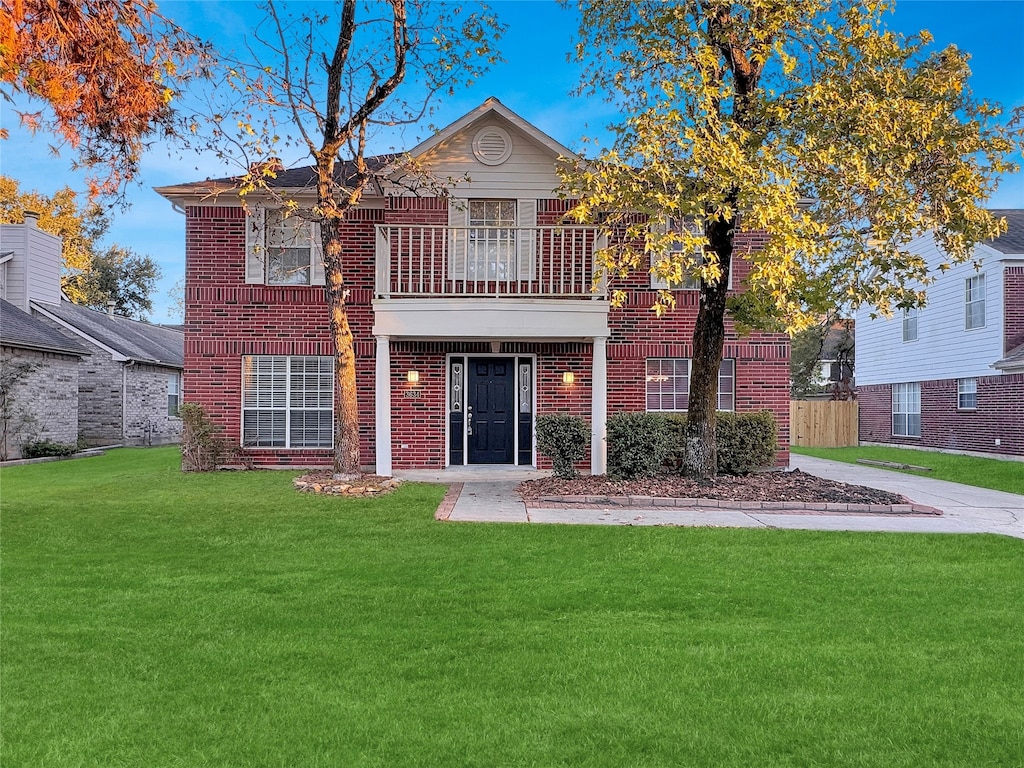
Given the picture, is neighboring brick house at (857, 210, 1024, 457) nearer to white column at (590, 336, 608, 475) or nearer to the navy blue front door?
white column at (590, 336, 608, 475)

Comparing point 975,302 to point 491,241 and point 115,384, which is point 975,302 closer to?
point 491,241

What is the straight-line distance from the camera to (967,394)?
19.2 meters

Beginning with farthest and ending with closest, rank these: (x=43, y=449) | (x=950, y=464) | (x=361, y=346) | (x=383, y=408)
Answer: (x=43, y=449) → (x=950, y=464) → (x=361, y=346) → (x=383, y=408)

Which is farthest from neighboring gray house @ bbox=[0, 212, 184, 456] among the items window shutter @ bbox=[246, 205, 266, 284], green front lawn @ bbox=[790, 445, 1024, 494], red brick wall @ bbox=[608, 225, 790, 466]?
green front lawn @ bbox=[790, 445, 1024, 494]

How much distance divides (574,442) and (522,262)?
13.3ft

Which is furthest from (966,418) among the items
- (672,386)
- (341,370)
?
(341,370)

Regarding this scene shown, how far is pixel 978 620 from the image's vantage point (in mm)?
4684

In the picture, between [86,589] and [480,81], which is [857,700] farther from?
[480,81]

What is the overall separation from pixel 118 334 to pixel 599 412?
17.9 meters

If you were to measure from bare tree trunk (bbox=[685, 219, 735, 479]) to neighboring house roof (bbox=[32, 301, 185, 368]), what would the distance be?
17164 millimetres

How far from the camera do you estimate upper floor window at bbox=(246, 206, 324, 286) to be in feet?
44.0

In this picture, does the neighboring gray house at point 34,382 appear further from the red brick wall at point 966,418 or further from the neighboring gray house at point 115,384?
the red brick wall at point 966,418

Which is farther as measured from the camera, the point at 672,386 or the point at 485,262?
the point at 672,386

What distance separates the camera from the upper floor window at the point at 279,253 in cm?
1340
